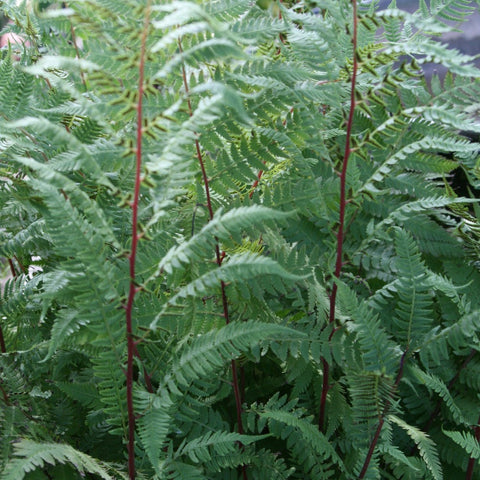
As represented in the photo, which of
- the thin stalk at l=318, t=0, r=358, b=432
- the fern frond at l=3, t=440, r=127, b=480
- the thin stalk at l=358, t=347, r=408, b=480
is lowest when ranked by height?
the thin stalk at l=358, t=347, r=408, b=480

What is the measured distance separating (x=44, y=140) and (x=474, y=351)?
0.69 meters

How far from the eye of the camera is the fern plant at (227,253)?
0.55 meters

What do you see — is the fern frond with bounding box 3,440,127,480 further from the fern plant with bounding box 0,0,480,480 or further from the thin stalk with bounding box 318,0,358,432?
the thin stalk with bounding box 318,0,358,432

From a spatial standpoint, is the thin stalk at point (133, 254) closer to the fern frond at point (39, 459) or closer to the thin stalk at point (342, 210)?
the fern frond at point (39, 459)

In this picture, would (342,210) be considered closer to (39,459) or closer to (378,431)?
(378,431)

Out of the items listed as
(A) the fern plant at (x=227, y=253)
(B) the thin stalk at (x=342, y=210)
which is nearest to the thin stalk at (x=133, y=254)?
(A) the fern plant at (x=227, y=253)

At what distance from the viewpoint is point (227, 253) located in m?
0.76

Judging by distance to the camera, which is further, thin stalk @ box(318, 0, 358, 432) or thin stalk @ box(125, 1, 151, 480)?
thin stalk @ box(318, 0, 358, 432)

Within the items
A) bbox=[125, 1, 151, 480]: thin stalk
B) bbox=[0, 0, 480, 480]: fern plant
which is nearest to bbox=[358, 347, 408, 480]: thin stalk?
bbox=[0, 0, 480, 480]: fern plant

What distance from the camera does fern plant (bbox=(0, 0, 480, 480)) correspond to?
0.55m

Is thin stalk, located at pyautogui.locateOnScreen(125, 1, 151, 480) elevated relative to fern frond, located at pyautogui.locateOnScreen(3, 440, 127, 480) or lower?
elevated

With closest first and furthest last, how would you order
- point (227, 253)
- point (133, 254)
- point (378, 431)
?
point (133, 254)
point (378, 431)
point (227, 253)

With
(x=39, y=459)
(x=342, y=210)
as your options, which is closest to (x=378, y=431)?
(x=342, y=210)

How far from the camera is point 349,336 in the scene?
703 millimetres
